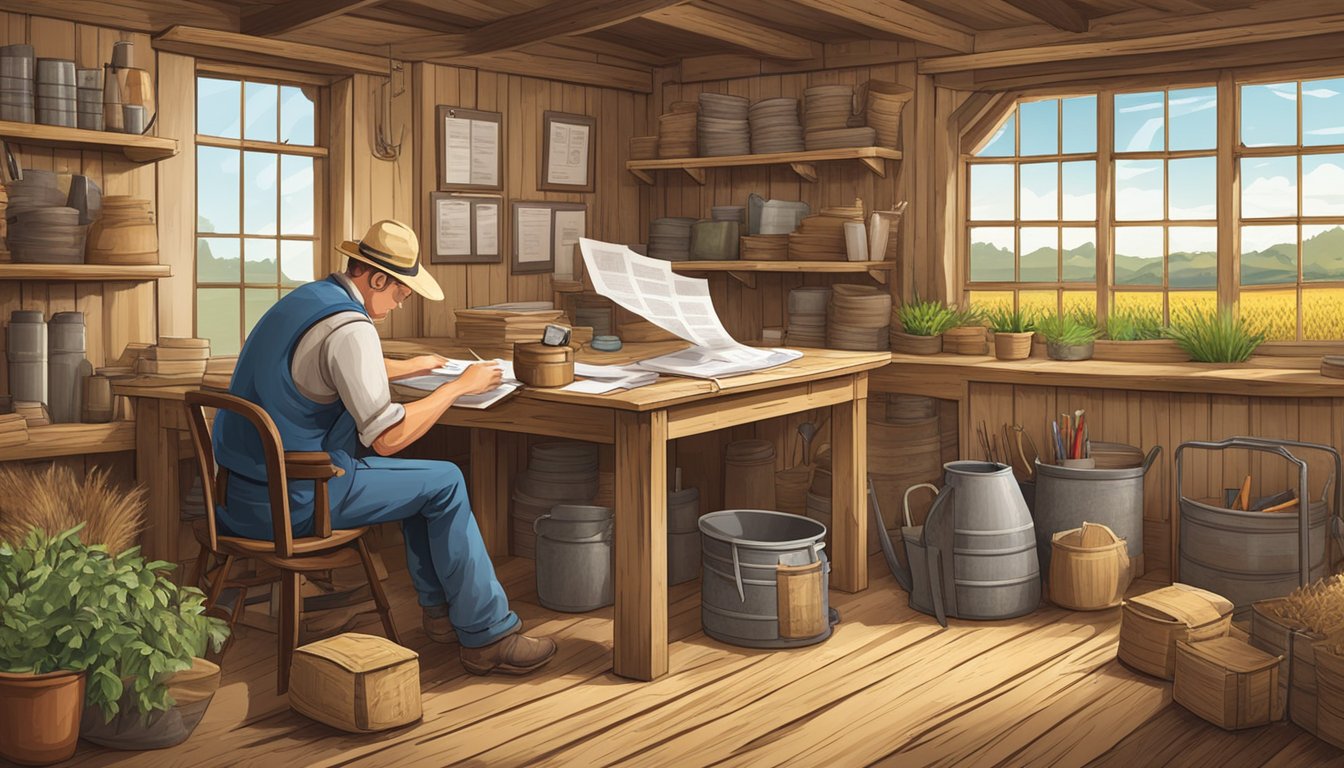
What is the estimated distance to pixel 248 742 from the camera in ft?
11.7

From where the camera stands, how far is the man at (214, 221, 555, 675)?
147 inches

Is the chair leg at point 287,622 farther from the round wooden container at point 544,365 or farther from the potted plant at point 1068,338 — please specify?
the potted plant at point 1068,338

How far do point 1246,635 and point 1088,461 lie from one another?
0.95 meters

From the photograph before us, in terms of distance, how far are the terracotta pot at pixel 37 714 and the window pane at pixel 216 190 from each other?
2454 millimetres

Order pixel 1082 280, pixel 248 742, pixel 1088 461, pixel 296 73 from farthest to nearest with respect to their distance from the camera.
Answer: pixel 1082 280, pixel 296 73, pixel 1088 461, pixel 248 742

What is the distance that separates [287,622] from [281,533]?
35cm

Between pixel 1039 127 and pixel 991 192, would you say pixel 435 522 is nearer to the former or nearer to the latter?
pixel 991 192

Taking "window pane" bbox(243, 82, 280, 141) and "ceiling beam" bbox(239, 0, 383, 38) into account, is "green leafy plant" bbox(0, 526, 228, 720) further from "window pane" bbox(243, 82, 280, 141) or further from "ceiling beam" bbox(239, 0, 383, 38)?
"window pane" bbox(243, 82, 280, 141)

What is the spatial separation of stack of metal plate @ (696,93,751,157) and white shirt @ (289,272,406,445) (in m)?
2.94

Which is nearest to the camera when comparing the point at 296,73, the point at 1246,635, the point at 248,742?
the point at 248,742

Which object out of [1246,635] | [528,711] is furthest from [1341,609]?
[528,711]

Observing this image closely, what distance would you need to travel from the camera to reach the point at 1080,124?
19.2ft

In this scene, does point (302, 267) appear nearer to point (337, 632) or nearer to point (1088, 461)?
point (337, 632)

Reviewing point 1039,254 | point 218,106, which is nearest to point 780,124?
point 1039,254
